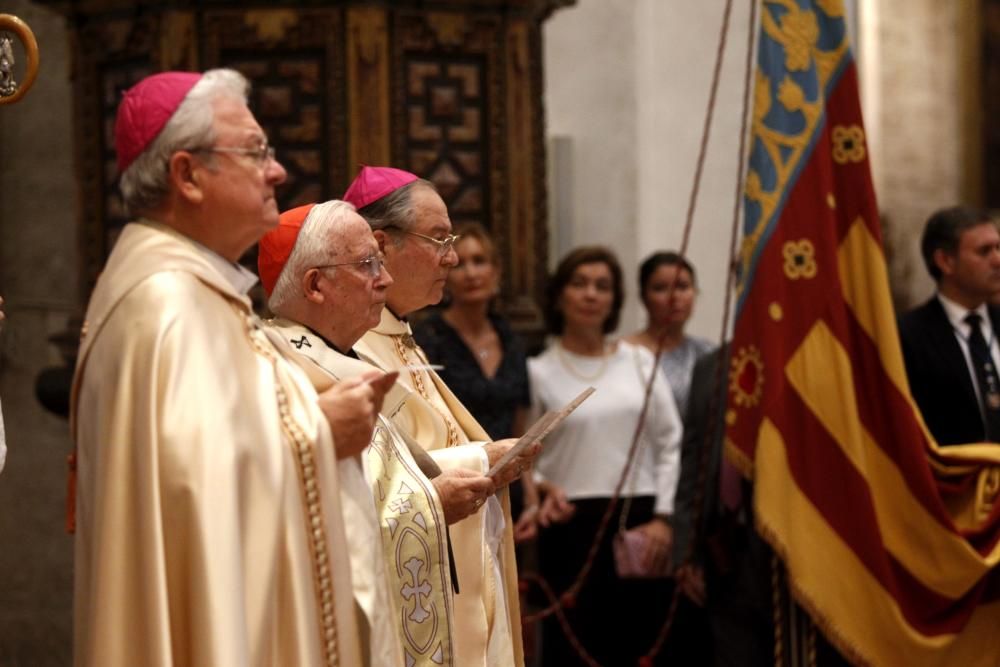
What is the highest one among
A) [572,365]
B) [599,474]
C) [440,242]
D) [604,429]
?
[440,242]

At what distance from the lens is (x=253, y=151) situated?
8.96 ft

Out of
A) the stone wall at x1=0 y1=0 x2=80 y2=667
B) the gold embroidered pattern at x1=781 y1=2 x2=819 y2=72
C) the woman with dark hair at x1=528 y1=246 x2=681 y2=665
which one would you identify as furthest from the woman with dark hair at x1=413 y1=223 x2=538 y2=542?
the stone wall at x1=0 y1=0 x2=80 y2=667

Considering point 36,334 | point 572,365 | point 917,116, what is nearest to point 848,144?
point 572,365

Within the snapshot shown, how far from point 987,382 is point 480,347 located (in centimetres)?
170

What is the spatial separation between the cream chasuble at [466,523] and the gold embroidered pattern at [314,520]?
0.78 m

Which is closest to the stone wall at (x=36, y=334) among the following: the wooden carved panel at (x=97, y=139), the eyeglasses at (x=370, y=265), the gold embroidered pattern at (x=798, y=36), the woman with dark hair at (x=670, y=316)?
the wooden carved panel at (x=97, y=139)

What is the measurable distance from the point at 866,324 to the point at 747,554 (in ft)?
2.72

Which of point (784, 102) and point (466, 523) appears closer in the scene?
point (466, 523)

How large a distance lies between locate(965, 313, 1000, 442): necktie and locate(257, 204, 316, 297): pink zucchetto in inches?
115

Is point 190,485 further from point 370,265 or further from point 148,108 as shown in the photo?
point 370,265

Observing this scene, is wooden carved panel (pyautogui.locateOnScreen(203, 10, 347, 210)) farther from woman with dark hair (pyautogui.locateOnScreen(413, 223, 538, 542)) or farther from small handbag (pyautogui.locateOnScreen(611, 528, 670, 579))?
small handbag (pyautogui.locateOnScreen(611, 528, 670, 579))

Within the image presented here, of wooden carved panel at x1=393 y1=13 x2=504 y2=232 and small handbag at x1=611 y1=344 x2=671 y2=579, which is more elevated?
wooden carved panel at x1=393 y1=13 x2=504 y2=232

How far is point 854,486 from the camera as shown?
5.29 metres

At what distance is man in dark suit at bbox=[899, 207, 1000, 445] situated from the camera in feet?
18.2
